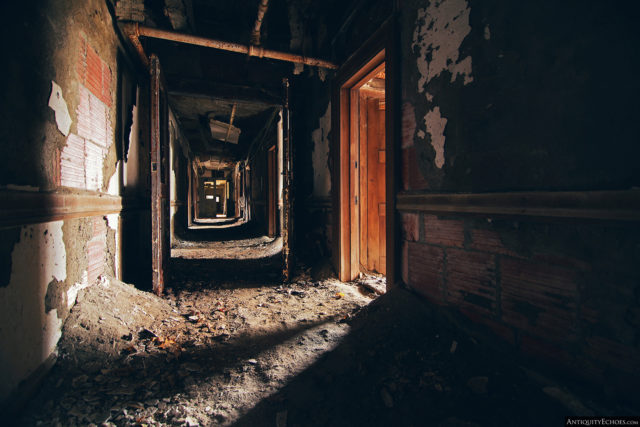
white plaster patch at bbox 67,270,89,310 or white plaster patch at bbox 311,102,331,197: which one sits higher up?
white plaster patch at bbox 311,102,331,197

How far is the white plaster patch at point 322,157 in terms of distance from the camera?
419 cm

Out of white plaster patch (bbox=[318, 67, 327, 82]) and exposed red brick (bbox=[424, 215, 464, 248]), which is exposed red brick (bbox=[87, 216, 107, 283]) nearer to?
exposed red brick (bbox=[424, 215, 464, 248])

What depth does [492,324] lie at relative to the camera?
5.80ft

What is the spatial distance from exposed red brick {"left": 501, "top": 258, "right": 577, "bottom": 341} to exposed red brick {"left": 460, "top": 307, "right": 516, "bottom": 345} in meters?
0.05

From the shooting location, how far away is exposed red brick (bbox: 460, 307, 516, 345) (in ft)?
5.46

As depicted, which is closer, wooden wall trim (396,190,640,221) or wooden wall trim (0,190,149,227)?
wooden wall trim (396,190,640,221)

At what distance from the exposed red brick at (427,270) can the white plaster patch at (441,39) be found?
1254mm

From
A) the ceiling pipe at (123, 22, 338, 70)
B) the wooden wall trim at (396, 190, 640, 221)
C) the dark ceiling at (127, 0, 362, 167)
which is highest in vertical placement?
the dark ceiling at (127, 0, 362, 167)

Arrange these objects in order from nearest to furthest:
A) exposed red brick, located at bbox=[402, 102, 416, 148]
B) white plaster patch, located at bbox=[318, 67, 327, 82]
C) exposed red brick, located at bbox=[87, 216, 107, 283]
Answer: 1. exposed red brick, located at bbox=[87, 216, 107, 283]
2. exposed red brick, located at bbox=[402, 102, 416, 148]
3. white plaster patch, located at bbox=[318, 67, 327, 82]

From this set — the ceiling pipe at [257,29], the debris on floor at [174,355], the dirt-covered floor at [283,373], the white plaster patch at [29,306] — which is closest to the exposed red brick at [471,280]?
the dirt-covered floor at [283,373]

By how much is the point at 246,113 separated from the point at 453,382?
7102 millimetres

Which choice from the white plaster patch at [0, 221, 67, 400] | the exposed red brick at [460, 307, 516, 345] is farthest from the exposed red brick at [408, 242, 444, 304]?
the white plaster patch at [0, 221, 67, 400]

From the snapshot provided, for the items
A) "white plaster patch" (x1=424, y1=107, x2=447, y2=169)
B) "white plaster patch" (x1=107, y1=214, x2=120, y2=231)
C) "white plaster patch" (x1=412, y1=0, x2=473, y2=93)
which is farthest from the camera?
"white plaster patch" (x1=107, y1=214, x2=120, y2=231)

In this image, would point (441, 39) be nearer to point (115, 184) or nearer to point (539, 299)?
point (539, 299)
